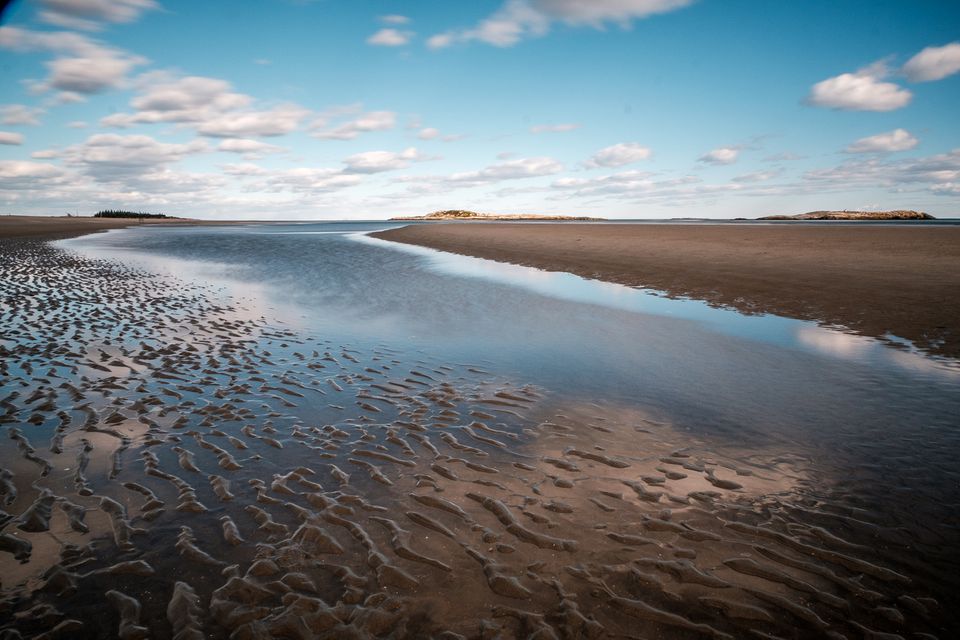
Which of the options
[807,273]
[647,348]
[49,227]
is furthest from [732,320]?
[49,227]

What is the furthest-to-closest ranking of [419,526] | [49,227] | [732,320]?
[49,227], [732,320], [419,526]

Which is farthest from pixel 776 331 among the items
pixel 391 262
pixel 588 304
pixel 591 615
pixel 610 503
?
pixel 391 262

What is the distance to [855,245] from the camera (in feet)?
98.5

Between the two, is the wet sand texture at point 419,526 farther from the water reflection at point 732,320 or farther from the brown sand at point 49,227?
the brown sand at point 49,227

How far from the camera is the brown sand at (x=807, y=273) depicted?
13.3 metres

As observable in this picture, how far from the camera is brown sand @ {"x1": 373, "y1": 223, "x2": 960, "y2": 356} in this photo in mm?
13336

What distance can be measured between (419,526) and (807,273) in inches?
876

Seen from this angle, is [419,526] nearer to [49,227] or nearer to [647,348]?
[647,348]

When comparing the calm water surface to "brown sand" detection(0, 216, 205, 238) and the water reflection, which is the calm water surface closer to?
the water reflection

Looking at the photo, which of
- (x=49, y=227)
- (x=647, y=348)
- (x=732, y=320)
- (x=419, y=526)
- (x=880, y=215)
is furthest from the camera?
(x=880, y=215)

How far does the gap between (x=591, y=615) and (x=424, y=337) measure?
8.92 m

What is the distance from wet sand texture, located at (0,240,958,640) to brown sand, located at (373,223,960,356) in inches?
353

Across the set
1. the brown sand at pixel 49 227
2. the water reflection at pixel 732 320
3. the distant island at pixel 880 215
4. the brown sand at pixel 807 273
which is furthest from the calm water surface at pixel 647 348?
the distant island at pixel 880 215

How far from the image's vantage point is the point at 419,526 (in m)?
4.55
